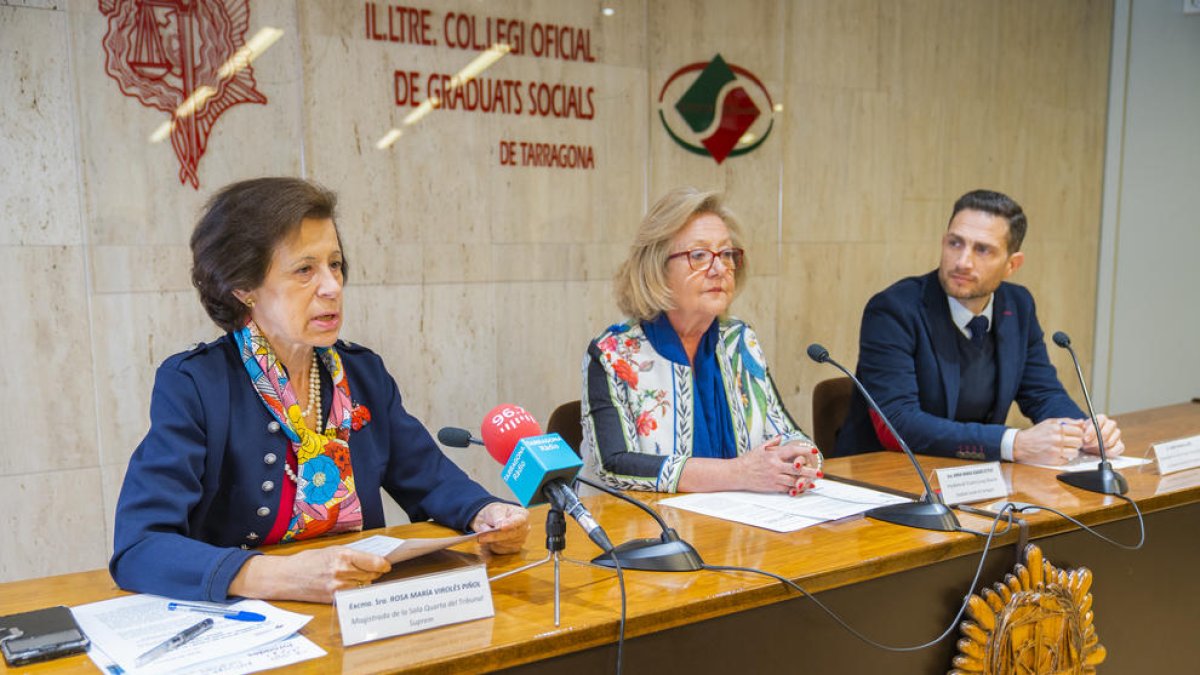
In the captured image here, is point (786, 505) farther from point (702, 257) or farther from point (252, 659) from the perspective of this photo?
point (252, 659)

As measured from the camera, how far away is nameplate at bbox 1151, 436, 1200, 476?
91.7 inches

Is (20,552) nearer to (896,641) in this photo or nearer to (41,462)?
(41,462)

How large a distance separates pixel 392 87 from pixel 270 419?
1.91 m

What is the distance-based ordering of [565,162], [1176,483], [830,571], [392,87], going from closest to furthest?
[830,571] → [1176,483] → [392,87] → [565,162]

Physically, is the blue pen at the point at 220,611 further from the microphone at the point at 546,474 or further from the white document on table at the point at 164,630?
the microphone at the point at 546,474

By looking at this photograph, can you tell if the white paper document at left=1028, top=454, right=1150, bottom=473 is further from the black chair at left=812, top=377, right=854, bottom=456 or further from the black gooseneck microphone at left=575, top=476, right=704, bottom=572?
the black gooseneck microphone at left=575, top=476, right=704, bottom=572

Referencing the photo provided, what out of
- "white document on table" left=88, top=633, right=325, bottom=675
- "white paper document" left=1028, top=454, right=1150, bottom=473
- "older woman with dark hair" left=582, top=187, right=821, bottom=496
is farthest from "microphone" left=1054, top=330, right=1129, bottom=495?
"white document on table" left=88, top=633, right=325, bottom=675

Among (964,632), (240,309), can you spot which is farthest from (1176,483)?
(240,309)

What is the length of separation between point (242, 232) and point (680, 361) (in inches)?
46.4

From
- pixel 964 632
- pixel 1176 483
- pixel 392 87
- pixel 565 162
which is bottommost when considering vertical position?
A: pixel 964 632

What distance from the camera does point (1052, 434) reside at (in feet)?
7.97

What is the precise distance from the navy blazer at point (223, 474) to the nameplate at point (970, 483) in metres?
0.96

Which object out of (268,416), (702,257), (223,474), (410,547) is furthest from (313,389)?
(702,257)

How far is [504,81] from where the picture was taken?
3541 millimetres
